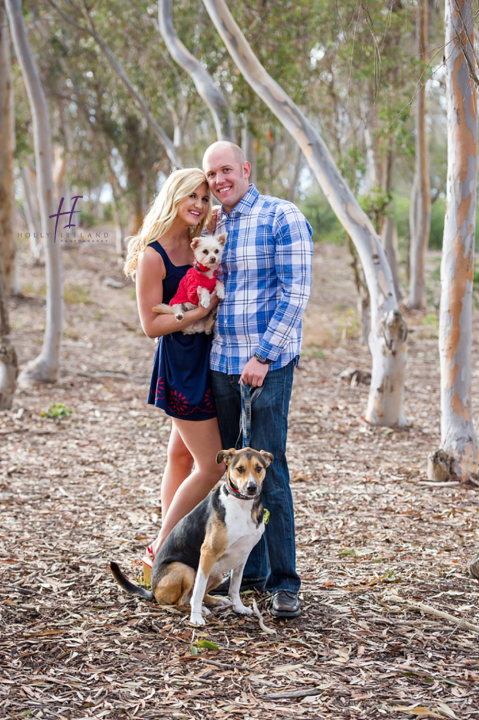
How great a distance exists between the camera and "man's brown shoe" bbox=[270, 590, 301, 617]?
10.4 feet

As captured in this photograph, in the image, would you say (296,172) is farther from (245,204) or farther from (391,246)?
(245,204)

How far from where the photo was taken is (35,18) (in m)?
14.1

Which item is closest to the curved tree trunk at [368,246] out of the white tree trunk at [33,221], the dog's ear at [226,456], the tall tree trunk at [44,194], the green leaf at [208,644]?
the tall tree trunk at [44,194]

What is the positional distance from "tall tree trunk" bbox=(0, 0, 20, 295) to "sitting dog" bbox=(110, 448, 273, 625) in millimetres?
9213

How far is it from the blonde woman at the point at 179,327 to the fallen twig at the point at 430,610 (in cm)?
114

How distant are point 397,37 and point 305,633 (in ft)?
43.5

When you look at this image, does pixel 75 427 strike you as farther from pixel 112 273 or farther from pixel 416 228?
pixel 112 273

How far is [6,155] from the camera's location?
11.8 meters

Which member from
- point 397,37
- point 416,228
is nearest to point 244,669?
point 397,37

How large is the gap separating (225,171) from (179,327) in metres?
0.81

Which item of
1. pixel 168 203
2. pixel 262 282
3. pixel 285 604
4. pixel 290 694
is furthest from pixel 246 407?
pixel 290 694

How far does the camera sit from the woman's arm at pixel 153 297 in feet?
10.5

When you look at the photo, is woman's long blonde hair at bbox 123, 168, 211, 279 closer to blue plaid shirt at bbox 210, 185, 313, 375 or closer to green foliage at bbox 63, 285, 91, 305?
blue plaid shirt at bbox 210, 185, 313, 375

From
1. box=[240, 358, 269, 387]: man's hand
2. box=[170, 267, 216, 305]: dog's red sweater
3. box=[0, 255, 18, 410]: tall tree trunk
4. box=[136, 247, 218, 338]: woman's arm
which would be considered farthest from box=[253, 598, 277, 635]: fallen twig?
box=[0, 255, 18, 410]: tall tree trunk
